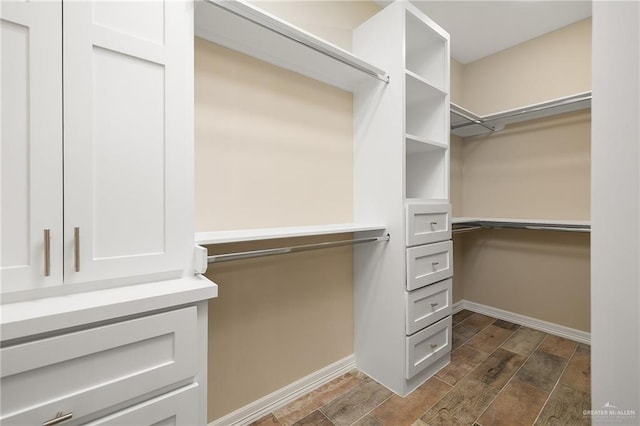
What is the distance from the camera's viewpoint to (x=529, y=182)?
2.69 metres

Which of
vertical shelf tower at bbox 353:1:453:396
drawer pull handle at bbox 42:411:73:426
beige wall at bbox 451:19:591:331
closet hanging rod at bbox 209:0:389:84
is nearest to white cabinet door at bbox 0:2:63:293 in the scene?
drawer pull handle at bbox 42:411:73:426

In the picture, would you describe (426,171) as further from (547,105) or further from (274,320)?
(274,320)

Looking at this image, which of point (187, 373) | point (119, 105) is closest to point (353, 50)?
point (119, 105)

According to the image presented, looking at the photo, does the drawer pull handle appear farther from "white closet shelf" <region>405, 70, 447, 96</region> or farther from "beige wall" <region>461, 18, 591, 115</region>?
"beige wall" <region>461, 18, 591, 115</region>

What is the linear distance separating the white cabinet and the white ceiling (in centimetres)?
212

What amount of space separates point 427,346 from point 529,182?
1906 millimetres

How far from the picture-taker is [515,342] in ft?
7.80

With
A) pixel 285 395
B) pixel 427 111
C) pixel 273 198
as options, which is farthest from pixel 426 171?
pixel 285 395

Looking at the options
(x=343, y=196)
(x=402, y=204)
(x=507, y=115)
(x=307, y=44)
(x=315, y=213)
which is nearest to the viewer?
(x=307, y=44)

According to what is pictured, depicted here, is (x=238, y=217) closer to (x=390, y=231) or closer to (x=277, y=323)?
(x=277, y=323)

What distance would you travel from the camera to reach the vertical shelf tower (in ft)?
5.71

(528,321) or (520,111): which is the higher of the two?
(520,111)

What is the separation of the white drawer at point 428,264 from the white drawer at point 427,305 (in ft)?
0.16

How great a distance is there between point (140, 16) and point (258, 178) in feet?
2.72
